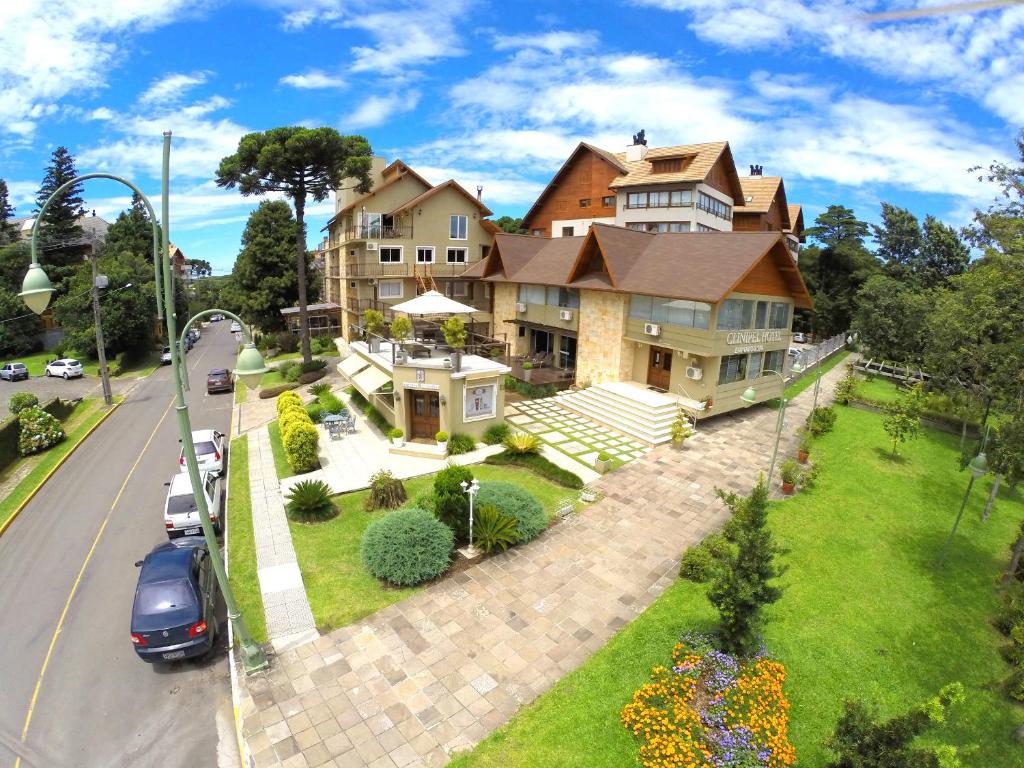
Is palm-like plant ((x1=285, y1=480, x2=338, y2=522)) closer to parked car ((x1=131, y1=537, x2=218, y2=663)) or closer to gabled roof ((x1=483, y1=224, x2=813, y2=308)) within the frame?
parked car ((x1=131, y1=537, x2=218, y2=663))

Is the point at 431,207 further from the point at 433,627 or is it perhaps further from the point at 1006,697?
the point at 1006,697

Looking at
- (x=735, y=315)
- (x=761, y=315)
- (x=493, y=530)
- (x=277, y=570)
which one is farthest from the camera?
(x=761, y=315)

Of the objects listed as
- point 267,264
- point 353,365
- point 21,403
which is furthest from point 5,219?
point 353,365

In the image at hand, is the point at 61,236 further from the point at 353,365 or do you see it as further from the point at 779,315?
the point at 779,315

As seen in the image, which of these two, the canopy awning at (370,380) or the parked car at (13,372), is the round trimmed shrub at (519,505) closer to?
the canopy awning at (370,380)

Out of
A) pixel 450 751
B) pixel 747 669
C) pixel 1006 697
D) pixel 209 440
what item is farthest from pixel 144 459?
pixel 1006 697

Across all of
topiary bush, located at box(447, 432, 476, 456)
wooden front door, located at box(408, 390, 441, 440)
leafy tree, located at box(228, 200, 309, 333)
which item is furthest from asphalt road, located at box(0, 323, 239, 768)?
leafy tree, located at box(228, 200, 309, 333)
